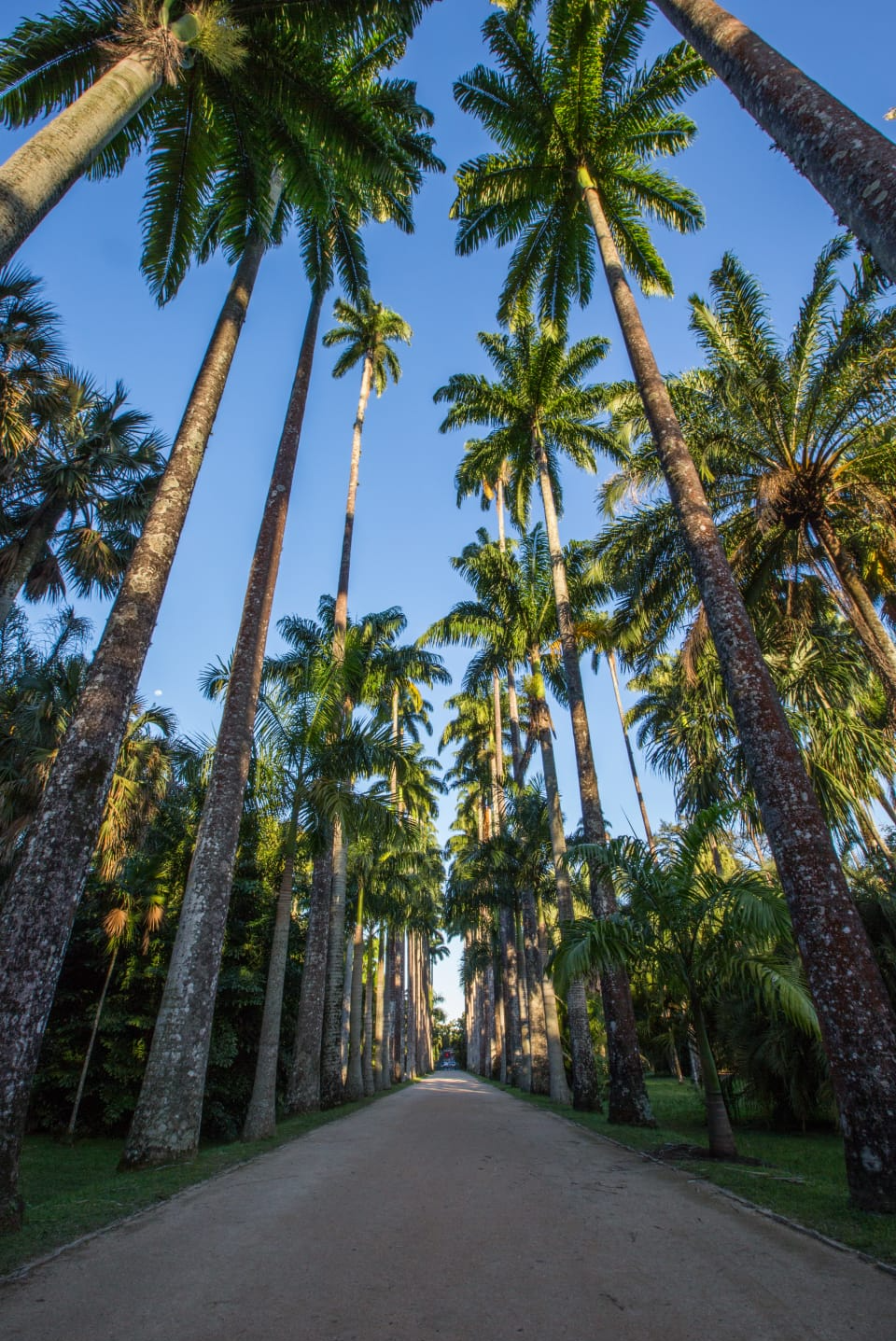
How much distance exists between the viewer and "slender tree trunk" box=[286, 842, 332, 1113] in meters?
13.7

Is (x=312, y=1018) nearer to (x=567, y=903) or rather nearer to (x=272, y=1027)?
(x=272, y=1027)

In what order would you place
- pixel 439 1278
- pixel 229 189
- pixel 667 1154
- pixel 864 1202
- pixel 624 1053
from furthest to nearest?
pixel 624 1053 < pixel 229 189 < pixel 667 1154 < pixel 864 1202 < pixel 439 1278

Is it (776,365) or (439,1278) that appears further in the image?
(776,365)

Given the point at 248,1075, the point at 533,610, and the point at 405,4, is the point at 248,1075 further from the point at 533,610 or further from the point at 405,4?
the point at 405,4

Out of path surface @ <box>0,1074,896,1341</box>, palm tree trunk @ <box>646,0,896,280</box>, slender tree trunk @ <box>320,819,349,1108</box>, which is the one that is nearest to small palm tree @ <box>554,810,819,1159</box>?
path surface @ <box>0,1074,896,1341</box>

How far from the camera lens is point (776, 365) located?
41.0 ft

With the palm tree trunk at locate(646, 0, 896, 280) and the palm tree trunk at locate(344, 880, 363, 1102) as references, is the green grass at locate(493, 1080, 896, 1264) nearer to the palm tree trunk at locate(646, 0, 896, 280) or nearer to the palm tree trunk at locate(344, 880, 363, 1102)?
the palm tree trunk at locate(646, 0, 896, 280)

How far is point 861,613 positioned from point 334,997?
1513cm

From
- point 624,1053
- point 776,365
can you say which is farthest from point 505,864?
point 776,365

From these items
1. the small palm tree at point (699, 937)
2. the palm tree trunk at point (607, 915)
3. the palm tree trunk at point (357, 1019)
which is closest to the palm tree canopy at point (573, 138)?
the palm tree trunk at point (607, 915)

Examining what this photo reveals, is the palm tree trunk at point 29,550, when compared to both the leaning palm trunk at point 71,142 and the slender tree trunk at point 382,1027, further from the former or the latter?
the slender tree trunk at point 382,1027

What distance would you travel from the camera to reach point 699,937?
8102mm

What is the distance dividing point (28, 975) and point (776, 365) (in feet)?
50.5

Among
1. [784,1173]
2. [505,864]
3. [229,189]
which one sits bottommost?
[784,1173]
